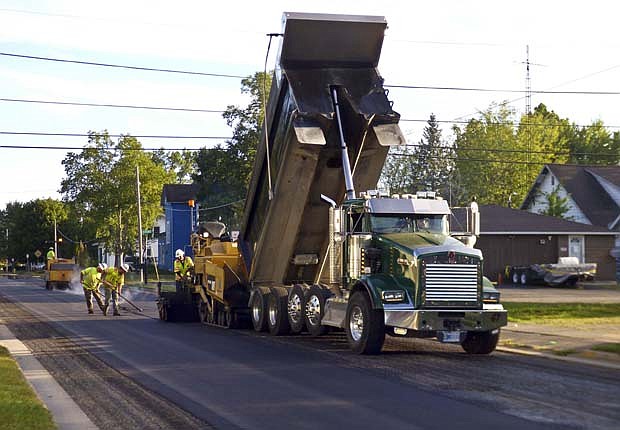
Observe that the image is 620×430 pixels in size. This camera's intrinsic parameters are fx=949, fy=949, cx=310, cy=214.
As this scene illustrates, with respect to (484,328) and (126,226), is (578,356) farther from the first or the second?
(126,226)

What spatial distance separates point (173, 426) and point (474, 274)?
7.59 m

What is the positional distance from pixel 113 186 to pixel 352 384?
64.9 m

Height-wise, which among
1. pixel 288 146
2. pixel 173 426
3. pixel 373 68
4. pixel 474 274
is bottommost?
pixel 173 426

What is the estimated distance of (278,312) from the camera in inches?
807

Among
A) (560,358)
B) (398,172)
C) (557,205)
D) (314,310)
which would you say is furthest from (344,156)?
(398,172)

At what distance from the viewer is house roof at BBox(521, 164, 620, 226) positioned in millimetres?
56750

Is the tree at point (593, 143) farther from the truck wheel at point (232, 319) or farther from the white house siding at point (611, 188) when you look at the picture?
the truck wheel at point (232, 319)

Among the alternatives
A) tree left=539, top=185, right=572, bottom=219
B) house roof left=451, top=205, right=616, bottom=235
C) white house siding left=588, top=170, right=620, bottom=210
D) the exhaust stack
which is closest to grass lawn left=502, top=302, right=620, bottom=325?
the exhaust stack

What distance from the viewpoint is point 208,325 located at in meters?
24.6

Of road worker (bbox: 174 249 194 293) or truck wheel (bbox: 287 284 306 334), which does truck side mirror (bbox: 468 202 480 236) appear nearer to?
truck wheel (bbox: 287 284 306 334)

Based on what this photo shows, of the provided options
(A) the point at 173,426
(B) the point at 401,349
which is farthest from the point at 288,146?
(A) the point at 173,426

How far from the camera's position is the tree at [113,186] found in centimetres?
7525

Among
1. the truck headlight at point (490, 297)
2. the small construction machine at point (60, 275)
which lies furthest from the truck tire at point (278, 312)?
the small construction machine at point (60, 275)

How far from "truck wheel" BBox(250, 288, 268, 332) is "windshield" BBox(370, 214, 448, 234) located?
4.82 meters
